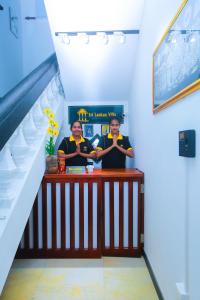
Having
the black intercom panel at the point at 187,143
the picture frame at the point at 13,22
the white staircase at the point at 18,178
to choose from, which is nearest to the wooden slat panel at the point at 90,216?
the white staircase at the point at 18,178

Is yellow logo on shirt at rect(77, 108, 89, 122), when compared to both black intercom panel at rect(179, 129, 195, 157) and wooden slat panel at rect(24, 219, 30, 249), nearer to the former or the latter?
wooden slat panel at rect(24, 219, 30, 249)

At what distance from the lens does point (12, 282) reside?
229 centimetres

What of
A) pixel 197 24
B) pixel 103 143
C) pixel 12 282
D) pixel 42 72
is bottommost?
pixel 12 282

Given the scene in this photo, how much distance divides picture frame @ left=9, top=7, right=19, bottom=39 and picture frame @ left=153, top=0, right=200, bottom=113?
3616mm

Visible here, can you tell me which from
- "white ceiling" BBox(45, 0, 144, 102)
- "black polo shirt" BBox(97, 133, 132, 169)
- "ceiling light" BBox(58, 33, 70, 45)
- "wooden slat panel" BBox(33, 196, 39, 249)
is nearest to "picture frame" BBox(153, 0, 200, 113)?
"white ceiling" BBox(45, 0, 144, 102)

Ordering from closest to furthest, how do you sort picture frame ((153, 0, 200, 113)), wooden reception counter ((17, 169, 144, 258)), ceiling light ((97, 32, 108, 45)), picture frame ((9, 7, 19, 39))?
picture frame ((153, 0, 200, 113)), wooden reception counter ((17, 169, 144, 258)), ceiling light ((97, 32, 108, 45)), picture frame ((9, 7, 19, 39))

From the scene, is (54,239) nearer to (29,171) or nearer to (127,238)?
(127,238)

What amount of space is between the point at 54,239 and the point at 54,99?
2.02 meters

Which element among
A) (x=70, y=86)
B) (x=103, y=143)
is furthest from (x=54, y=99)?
(x=103, y=143)

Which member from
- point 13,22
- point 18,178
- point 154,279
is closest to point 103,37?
point 18,178

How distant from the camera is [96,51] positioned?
3404mm

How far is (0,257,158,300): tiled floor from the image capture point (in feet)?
6.85

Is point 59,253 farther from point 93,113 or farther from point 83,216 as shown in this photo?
point 93,113

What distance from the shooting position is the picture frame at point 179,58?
126 cm
